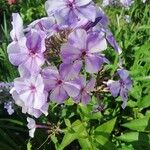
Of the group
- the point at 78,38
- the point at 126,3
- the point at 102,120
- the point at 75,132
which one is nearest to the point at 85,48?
the point at 78,38

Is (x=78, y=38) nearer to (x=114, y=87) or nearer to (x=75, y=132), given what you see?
(x=114, y=87)

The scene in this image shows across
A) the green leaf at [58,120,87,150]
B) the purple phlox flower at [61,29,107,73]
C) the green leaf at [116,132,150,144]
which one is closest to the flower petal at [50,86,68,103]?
the purple phlox flower at [61,29,107,73]

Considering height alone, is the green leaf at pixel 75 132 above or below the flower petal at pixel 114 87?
below

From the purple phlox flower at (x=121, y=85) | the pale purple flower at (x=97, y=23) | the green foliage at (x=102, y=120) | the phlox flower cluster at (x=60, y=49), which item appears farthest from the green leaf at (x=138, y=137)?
the pale purple flower at (x=97, y=23)

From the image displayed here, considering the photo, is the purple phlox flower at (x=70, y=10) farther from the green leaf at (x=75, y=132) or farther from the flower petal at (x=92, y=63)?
the green leaf at (x=75, y=132)

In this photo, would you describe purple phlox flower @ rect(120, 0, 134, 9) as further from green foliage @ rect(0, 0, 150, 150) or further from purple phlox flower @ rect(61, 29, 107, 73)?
purple phlox flower @ rect(61, 29, 107, 73)
